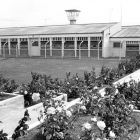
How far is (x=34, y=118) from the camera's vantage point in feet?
23.2

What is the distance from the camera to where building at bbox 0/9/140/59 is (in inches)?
1216

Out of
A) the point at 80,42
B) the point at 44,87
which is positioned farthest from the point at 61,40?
the point at 44,87

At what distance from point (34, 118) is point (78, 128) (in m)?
2.13

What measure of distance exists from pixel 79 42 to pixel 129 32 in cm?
693

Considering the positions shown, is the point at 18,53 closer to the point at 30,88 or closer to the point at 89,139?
the point at 30,88

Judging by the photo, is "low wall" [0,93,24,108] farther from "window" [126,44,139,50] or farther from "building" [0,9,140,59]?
"window" [126,44,139,50]

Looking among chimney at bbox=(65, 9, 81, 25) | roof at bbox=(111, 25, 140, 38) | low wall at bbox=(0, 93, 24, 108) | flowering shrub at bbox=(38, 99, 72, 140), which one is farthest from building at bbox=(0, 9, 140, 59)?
flowering shrub at bbox=(38, 99, 72, 140)

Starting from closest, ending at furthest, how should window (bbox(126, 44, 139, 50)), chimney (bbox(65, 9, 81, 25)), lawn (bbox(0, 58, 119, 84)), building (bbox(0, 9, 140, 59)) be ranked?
lawn (bbox(0, 58, 119, 84)) → window (bbox(126, 44, 139, 50)) → building (bbox(0, 9, 140, 59)) → chimney (bbox(65, 9, 81, 25))

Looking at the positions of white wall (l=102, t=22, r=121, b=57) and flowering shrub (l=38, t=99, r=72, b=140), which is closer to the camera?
flowering shrub (l=38, t=99, r=72, b=140)

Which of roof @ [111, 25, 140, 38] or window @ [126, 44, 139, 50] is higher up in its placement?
roof @ [111, 25, 140, 38]

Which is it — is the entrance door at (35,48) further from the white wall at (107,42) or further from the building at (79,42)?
the white wall at (107,42)

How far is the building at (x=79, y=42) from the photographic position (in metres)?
30.9

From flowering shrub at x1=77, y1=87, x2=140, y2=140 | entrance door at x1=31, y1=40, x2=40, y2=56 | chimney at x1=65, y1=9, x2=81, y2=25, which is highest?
chimney at x1=65, y1=9, x2=81, y2=25

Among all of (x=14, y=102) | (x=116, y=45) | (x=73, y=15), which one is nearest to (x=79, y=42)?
(x=116, y=45)
